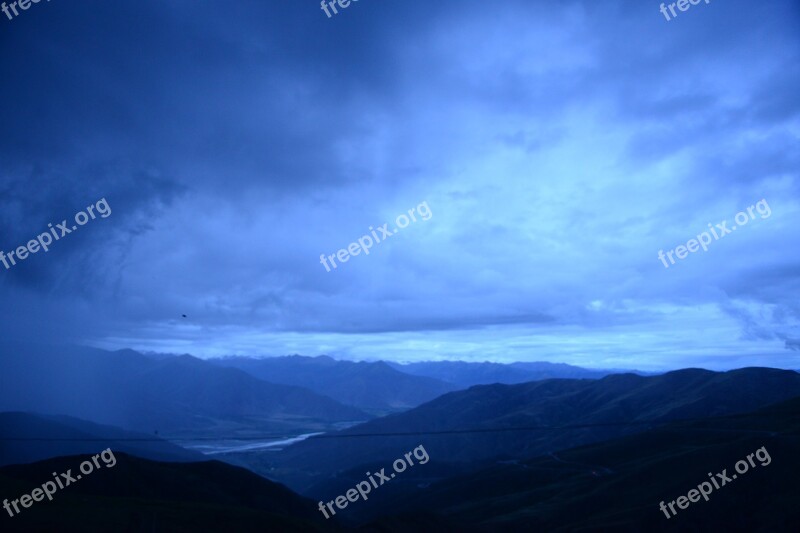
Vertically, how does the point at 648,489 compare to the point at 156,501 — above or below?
below

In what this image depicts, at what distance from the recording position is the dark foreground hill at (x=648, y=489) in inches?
4668

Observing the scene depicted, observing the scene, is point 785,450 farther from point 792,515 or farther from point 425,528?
point 425,528

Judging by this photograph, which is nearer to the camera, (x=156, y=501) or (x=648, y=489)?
(x=156, y=501)

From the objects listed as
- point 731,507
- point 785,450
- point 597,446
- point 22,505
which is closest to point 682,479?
point 731,507

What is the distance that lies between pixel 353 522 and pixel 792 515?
130 meters

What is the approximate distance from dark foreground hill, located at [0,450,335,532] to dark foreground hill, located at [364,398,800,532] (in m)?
25.0

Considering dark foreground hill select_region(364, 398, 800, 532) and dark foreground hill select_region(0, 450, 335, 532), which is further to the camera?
dark foreground hill select_region(364, 398, 800, 532)

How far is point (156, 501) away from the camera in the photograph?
103438 mm

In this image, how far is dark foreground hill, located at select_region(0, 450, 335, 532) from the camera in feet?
271

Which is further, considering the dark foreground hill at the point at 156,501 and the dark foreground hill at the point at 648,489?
the dark foreground hill at the point at 648,489

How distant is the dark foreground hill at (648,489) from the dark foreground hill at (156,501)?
25.0 metres

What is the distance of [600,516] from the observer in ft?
407

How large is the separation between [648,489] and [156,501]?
111m

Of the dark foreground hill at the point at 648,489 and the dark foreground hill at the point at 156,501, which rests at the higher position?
the dark foreground hill at the point at 156,501
